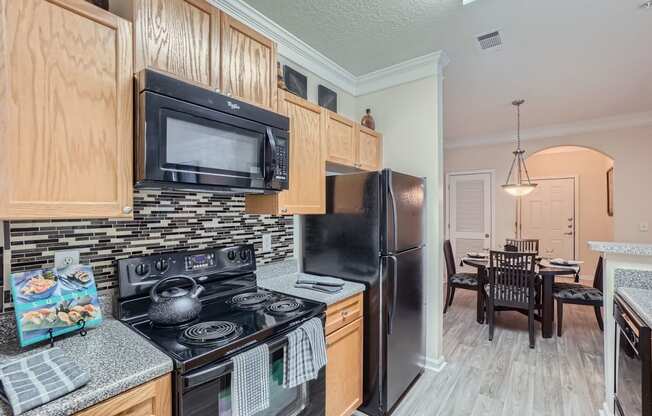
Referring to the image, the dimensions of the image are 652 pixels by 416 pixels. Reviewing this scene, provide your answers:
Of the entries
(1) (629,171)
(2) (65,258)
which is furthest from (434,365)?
(1) (629,171)

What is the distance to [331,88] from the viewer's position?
2.80 metres

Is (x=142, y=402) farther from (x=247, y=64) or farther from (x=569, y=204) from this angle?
(x=569, y=204)

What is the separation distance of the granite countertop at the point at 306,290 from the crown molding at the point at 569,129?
4396mm

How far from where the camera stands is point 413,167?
274 centimetres

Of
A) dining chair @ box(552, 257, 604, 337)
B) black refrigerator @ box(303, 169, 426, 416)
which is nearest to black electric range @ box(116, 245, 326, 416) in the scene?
black refrigerator @ box(303, 169, 426, 416)

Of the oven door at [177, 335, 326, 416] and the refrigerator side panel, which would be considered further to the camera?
the refrigerator side panel

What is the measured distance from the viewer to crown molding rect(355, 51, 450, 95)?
8.46ft

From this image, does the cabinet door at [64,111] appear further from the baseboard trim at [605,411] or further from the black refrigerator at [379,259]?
the baseboard trim at [605,411]

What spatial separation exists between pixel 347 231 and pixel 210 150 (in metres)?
1.11

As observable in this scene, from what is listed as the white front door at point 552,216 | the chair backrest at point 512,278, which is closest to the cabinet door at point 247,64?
the chair backrest at point 512,278

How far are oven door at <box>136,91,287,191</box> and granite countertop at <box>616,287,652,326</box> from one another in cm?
176

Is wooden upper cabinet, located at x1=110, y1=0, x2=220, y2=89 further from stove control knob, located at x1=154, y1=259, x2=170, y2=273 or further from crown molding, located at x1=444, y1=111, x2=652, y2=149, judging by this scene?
crown molding, located at x1=444, y1=111, x2=652, y2=149

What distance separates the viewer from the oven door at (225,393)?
3.33 feet

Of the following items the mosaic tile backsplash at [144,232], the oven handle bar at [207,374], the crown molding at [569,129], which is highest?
Answer: the crown molding at [569,129]
